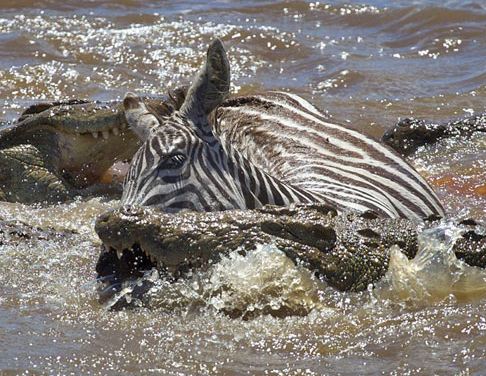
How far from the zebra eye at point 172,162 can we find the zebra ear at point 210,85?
26cm

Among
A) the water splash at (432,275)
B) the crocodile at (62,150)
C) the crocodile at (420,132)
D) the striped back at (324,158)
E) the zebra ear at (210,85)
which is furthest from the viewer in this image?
the crocodile at (420,132)

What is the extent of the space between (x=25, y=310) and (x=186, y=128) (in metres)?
0.96

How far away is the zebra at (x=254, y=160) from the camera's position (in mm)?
4500

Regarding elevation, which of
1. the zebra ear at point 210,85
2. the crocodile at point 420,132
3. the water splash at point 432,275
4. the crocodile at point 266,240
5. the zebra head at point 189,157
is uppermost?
the zebra ear at point 210,85

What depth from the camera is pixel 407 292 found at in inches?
172

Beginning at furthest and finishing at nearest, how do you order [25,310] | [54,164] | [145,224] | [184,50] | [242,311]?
[184,50] → [54,164] → [25,310] → [242,311] → [145,224]

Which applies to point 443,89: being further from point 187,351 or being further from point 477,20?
point 187,351

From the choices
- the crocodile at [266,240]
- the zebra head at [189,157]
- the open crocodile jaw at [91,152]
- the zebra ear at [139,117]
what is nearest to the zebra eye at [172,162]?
the zebra head at [189,157]

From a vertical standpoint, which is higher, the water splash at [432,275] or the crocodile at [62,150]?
the water splash at [432,275]

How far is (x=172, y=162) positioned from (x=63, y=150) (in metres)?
3.02

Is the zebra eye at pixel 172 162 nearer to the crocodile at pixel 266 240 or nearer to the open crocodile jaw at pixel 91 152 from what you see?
the crocodile at pixel 266 240

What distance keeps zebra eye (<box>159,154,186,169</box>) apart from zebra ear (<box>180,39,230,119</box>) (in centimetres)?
26

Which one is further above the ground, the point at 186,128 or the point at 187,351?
the point at 186,128

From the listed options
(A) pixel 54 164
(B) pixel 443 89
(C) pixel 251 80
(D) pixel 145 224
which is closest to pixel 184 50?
(C) pixel 251 80
